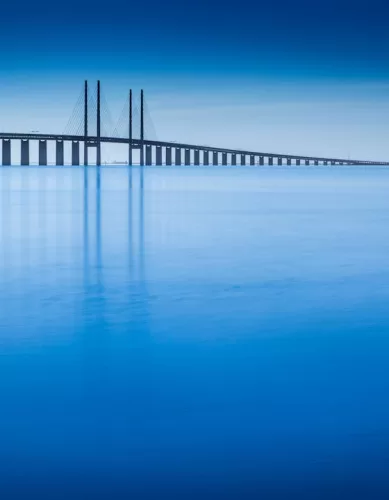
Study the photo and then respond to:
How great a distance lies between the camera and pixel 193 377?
4230mm

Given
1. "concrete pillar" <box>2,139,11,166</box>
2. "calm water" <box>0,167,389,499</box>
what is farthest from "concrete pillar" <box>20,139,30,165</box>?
"calm water" <box>0,167,389,499</box>

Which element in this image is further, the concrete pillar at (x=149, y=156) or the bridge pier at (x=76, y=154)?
the bridge pier at (x=76, y=154)

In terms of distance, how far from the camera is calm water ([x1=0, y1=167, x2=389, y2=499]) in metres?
2.95

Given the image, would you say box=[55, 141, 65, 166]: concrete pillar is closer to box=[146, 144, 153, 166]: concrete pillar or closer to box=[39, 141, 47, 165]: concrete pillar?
box=[39, 141, 47, 165]: concrete pillar

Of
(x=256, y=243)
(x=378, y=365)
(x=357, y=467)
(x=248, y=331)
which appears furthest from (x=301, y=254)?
(x=357, y=467)

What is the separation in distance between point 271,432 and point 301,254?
6834mm

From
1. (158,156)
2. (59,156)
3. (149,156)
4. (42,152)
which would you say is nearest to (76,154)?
(59,156)

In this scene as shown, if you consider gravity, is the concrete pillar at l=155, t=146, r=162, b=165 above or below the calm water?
above

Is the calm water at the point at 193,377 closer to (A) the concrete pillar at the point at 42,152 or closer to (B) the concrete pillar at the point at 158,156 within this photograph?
(A) the concrete pillar at the point at 42,152

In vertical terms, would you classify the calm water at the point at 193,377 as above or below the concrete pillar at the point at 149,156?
below

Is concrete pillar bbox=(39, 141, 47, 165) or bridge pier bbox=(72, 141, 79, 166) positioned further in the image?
bridge pier bbox=(72, 141, 79, 166)

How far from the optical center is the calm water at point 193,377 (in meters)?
2.95

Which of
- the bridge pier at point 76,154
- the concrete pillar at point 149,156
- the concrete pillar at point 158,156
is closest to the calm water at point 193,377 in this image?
the concrete pillar at point 149,156

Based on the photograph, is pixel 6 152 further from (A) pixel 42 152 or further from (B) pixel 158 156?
(B) pixel 158 156
